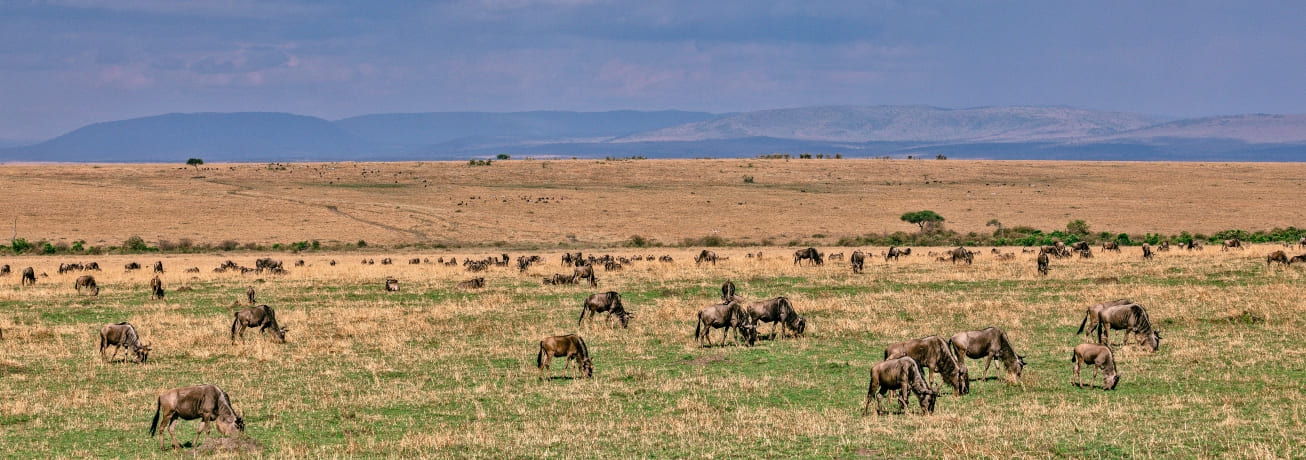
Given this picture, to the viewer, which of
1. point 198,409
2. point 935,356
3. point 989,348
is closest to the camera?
point 198,409

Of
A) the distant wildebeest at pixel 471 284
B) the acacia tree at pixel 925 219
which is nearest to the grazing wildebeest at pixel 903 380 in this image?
the distant wildebeest at pixel 471 284

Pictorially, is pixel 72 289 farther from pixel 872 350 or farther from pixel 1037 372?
pixel 1037 372

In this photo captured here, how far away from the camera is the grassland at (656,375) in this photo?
14383mm

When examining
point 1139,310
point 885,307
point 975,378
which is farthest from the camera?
point 885,307

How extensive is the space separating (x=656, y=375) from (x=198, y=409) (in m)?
7.82

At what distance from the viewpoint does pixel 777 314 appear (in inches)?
950

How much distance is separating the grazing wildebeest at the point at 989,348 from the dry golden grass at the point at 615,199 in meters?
54.0

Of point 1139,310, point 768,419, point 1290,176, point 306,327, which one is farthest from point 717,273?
point 1290,176

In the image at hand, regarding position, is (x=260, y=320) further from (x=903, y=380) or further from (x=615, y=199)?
(x=615, y=199)

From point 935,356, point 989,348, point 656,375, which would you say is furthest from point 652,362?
point 989,348

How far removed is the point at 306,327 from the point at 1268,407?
19602mm

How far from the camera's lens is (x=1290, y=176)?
11412 centimetres

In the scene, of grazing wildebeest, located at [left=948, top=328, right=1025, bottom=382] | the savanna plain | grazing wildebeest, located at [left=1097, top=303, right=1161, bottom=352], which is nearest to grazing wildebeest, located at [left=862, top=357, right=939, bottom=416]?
the savanna plain

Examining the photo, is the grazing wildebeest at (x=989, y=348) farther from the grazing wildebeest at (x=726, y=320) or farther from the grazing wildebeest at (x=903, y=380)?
the grazing wildebeest at (x=726, y=320)
